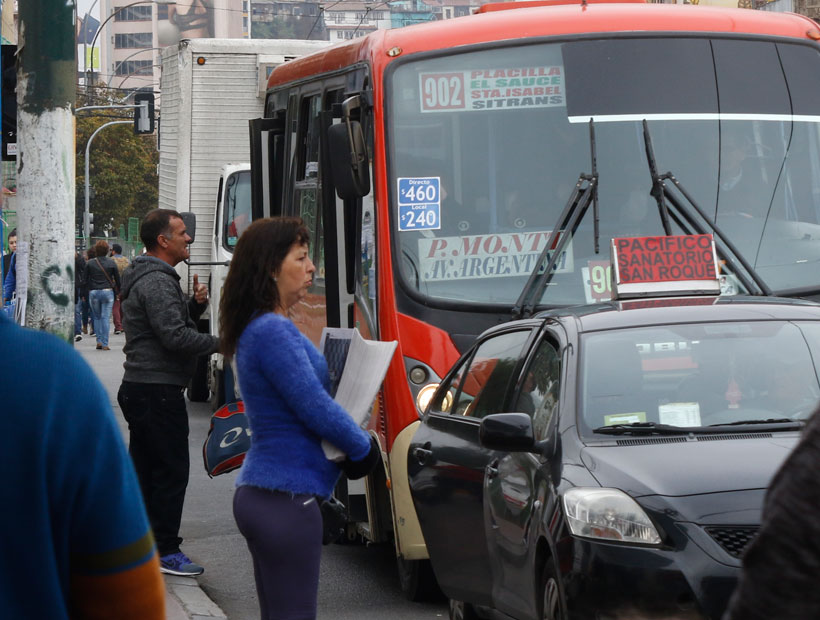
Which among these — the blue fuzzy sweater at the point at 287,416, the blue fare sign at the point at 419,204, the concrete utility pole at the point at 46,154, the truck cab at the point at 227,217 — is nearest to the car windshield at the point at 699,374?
the blue fuzzy sweater at the point at 287,416

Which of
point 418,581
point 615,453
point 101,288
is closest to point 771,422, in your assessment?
point 615,453

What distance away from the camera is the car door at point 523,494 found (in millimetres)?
5516

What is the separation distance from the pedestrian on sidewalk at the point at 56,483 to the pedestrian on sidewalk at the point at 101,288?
27.5 meters

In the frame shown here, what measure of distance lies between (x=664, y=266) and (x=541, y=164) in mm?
1423

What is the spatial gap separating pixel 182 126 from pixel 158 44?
16823cm

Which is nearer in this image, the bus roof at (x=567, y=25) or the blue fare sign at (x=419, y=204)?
the blue fare sign at (x=419, y=204)

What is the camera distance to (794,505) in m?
1.72

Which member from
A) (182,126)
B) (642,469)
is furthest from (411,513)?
(182,126)

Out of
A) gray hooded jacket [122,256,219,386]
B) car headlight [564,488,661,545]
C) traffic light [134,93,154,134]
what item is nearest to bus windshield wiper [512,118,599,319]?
gray hooded jacket [122,256,219,386]

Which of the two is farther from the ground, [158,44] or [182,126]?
[158,44]

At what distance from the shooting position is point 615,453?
17.4 ft

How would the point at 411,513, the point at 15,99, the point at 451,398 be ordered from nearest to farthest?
the point at 451,398
the point at 411,513
the point at 15,99

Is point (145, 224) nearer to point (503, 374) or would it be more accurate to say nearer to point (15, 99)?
point (15, 99)

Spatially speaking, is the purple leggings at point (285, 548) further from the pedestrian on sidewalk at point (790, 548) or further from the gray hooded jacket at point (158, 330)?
the gray hooded jacket at point (158, 330)
